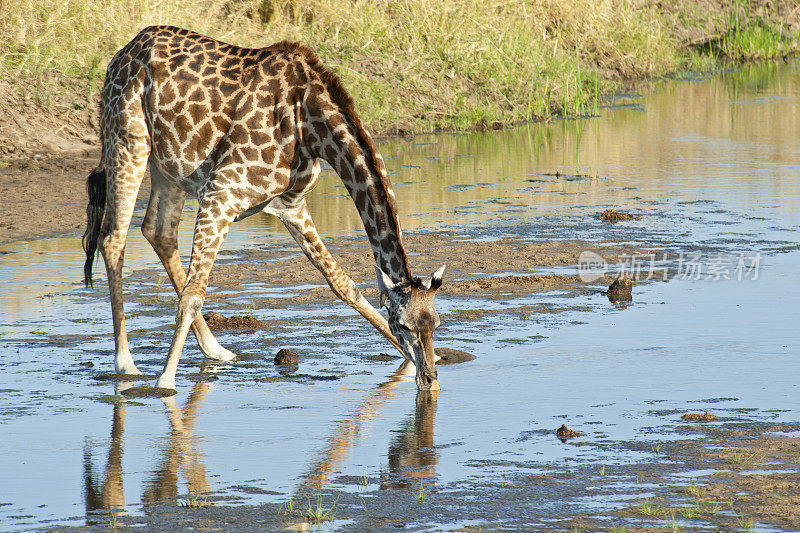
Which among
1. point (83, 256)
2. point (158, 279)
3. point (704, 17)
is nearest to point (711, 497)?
point (158, 279)

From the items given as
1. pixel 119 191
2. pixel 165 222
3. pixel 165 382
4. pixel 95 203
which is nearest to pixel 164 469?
pixel 165 382

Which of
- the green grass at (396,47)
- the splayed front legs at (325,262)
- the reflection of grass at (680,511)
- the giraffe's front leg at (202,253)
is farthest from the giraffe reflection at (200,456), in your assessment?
the green grass at (396,47)

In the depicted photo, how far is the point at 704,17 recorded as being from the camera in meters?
31.0

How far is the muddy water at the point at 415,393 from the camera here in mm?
5648

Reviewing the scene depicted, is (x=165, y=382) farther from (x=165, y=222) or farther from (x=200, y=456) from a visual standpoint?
(x=165, y=222)

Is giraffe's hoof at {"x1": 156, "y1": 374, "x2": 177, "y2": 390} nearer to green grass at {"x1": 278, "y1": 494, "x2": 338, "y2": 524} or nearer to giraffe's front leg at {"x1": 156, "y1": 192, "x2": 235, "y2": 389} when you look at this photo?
giraffe's front leg at {"x1": 156, "y1": 192, "x2": 235, "y2": 389}

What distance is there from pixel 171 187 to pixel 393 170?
7756 millimetres

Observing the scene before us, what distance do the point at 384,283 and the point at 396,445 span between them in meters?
1.25

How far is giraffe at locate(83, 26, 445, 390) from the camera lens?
299 inches

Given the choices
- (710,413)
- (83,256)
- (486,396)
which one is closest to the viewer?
(710,413)

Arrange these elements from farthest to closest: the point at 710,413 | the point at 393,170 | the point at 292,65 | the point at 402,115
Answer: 1. the point at 402,115
2. the point at 393,170
3. the point at 292,65
4. the point at 710,413

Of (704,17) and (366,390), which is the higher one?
(704,17)

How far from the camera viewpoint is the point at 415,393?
752 centimetres

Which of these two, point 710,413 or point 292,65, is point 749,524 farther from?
point 292,65
